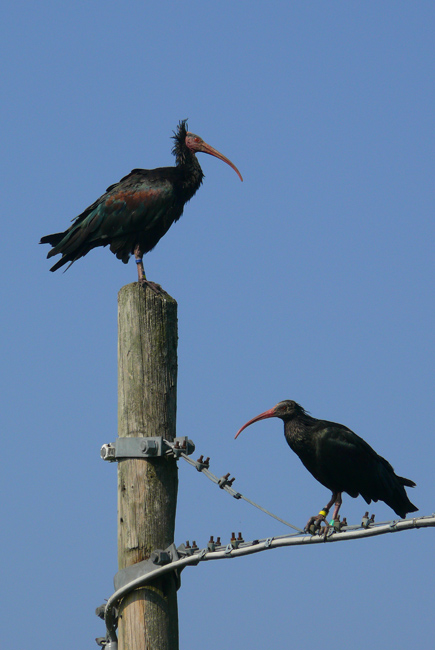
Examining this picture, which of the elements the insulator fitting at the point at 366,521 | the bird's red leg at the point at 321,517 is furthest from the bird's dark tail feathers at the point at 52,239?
the insulator fitting at the point at 366,521

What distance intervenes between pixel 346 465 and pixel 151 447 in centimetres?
287

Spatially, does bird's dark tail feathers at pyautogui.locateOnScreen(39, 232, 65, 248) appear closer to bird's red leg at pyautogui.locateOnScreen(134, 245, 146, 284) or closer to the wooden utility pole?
bird's red leg at pyautogui.locateOnScreen(134, 245, 146, 284)

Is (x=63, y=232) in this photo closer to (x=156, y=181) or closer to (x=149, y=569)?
(x=156, y=181)

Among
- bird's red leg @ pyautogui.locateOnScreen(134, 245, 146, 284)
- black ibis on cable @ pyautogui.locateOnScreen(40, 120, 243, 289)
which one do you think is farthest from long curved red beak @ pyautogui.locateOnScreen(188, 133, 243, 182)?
bird's red leg @ pyautogui.locateOnScreen(134, 245, 146, 284)

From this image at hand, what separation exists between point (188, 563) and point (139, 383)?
1.01 m

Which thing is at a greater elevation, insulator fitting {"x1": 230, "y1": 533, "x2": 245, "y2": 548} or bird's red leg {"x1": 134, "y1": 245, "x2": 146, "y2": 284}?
bird's red leg {"x1": 134, "y1": 245, "x2": 146, "y2": 284}

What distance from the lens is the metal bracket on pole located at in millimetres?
4871

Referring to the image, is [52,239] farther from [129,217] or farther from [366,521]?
[366,521]

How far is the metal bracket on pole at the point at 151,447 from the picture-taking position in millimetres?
4871

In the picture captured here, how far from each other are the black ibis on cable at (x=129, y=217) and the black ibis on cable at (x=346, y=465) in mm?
2092

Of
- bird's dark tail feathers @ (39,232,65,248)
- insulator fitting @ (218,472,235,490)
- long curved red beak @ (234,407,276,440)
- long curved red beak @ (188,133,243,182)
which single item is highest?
long curved red beak @ (188,133,243,182)

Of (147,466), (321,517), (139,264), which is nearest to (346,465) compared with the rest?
(321,517)

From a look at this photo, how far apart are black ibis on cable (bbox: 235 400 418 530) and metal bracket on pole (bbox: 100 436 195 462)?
8.61 ft

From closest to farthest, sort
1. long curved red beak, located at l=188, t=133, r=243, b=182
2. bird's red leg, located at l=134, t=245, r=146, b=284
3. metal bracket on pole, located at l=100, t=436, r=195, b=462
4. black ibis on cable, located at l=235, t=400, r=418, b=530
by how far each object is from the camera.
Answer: metal bracket on pole, located at l=100, t=436, r=195, b=462 < black ibis on cable, located at l=235, t=400, r=418, b=530 < bird's red leg, located at l=134, t=245, r=146, b=284 < long curved red beak, located at l=188, t=133, r=243, b=182
